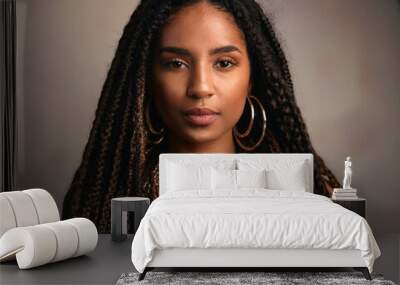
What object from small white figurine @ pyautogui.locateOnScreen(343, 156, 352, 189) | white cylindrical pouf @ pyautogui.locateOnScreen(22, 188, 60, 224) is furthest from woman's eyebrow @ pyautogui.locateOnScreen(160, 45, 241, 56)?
white cylindrical pouf @ pyautogui.locateOnScreen(22, 188, 60, 224)

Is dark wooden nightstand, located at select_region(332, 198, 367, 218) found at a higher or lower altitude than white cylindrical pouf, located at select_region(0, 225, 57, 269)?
higher

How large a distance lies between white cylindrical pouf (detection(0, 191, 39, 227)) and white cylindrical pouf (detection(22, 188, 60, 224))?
1.7 inches

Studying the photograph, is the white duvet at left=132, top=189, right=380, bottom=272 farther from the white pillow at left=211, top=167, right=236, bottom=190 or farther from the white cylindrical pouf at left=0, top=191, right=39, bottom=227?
the white pillow at left=211, top=167, right=236, bottom=190

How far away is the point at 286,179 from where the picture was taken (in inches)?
243

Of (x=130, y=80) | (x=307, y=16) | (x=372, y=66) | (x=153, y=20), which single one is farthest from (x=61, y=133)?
(x=372, y=66)

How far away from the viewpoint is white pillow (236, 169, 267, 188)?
6.06 m

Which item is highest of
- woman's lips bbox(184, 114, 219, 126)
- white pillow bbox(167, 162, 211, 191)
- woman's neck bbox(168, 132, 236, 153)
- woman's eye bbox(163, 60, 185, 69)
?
woman's eye bbox(163, 60, 185, 69)

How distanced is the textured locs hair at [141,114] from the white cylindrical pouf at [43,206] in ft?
3.59

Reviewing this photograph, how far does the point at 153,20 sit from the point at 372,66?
227cm

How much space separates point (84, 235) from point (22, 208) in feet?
1.78

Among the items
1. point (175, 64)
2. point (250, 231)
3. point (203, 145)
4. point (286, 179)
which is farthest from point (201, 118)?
point (250, 231)

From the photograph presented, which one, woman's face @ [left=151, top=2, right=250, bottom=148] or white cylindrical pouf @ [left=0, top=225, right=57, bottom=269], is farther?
woman's face @ [left=151, top=2, right=250, bottom=148]

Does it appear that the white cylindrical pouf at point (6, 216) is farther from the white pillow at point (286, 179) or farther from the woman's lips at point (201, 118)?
the white pillow at point (286, 179)

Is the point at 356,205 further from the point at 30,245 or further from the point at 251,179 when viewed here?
the point at 30,245
